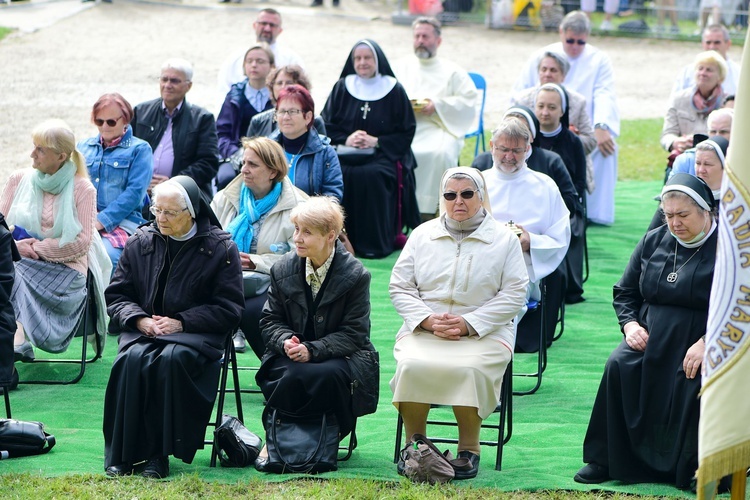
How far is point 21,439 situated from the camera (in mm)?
6367

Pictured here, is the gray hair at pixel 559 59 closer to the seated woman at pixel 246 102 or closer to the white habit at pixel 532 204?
the seated woman at pixel 246 102

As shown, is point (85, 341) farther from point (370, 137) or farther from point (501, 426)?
point (370, 137)

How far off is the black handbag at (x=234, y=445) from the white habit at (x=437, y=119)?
5750 millimetres

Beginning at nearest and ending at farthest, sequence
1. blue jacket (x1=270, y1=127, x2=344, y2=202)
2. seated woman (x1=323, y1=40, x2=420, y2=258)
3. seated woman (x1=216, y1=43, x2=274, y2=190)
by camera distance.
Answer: blue jacket (x1=270, y1=127, x2=344, y2=202) → seated woman (x1=216, y1=43, x2=274, y2=190) → seated woman (x1=323, y1=40, x2=420, y2=258)

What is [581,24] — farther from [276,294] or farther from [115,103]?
[276,294]

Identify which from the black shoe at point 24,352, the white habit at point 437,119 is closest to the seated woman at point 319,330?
the black shoe at point 24,352

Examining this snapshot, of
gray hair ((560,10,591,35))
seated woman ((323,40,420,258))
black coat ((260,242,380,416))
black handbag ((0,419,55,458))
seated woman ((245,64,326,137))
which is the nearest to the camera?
black coat ((260,242,380,416))

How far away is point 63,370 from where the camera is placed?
7992 mm

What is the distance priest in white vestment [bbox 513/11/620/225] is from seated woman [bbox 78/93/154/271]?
4747mm

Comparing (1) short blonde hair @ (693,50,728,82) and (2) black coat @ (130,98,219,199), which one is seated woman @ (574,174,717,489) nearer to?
(2) black coat @ (130,98,219,199)

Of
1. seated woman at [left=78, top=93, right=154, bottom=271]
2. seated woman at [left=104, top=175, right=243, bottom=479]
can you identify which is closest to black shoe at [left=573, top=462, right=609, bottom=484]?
seated woman at [left=104, top=175, right=243, bottom=479]

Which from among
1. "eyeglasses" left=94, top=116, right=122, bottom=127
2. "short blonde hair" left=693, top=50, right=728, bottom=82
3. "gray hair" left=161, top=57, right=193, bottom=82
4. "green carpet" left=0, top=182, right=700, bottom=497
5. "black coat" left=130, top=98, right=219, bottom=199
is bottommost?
"green carpet" left=0, top=182, right=700, bottom=497

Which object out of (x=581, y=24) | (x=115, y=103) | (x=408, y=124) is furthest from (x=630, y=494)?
(x=581, y=24)

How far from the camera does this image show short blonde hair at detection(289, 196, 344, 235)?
6223 millimetres
